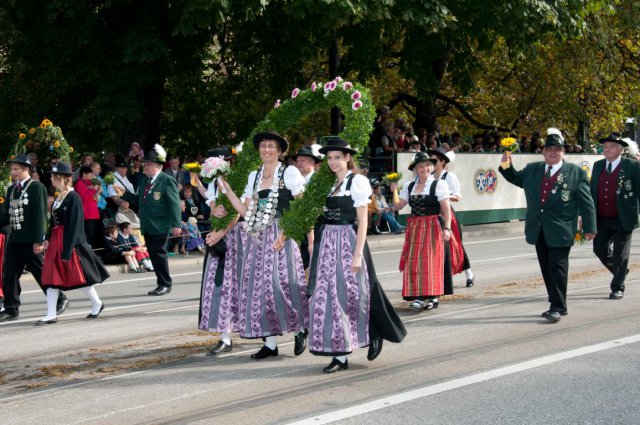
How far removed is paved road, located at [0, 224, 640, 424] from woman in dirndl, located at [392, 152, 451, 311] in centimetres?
27

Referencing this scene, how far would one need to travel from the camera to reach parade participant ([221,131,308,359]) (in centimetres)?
843

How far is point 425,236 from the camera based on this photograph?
442 inches

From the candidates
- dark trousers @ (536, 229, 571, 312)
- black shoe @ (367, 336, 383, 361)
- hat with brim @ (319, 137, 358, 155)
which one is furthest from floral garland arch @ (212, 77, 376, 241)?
dark trousers @ (536, 229, 571, 312)

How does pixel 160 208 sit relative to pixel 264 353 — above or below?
above

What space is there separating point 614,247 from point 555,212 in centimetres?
201

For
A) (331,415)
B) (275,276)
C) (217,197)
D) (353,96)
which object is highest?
(353,96)

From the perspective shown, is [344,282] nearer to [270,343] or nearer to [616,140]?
[270,343]

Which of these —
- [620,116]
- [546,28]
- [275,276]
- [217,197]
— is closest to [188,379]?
[275,276]

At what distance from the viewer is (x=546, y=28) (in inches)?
893

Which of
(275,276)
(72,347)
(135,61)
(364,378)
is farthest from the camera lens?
(135,61)

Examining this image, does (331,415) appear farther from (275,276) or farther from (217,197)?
(217,197)

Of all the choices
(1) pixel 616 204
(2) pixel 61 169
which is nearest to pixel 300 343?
(2) pixel 61 169

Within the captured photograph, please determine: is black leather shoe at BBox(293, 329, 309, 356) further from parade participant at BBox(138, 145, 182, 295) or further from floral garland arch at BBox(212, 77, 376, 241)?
parade participant at BBox(138, 145, 182, 295)

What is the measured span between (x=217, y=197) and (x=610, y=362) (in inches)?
140
